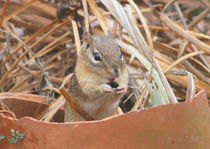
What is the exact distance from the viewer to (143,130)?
1.13 meters

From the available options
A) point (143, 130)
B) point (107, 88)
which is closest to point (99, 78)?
point (107, 88)

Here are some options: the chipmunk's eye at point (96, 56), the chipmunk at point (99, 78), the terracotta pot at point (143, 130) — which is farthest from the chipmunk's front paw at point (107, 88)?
the terracotta pot at point (143, 130)

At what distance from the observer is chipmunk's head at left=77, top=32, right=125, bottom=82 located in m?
1.45

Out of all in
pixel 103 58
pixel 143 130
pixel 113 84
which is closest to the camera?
pixel 143 130

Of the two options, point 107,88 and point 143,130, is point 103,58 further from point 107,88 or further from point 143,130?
point 143,130

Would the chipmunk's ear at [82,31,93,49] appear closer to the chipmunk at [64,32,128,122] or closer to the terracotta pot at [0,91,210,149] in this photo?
the chipmunk at [64,32,128,122]

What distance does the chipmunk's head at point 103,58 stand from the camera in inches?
57.1

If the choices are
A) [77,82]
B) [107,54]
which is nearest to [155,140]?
[107,54]

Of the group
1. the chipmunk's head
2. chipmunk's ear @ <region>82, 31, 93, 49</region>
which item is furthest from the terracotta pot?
chipmunk's ear @ <region>82, 31, 93, 49</region>

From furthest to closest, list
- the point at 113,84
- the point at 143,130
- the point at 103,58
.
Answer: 1. the point at 113,84
2. the point at 103,58
3. the point at 143,130

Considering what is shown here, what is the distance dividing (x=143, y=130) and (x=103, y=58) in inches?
16.6

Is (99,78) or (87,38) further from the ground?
(87,38)

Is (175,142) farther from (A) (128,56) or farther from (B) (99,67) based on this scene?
(A) (128,56)

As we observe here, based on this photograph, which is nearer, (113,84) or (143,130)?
(143,130)
